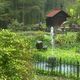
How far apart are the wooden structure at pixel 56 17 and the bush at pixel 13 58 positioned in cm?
4656

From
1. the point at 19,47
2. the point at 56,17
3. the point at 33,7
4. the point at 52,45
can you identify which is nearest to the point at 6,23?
the point at 56,17

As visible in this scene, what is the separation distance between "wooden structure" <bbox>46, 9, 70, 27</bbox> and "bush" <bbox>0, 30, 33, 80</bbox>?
46560 millimetres

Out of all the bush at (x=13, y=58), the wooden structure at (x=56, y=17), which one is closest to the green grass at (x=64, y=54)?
the bush at (x=13, y=58)

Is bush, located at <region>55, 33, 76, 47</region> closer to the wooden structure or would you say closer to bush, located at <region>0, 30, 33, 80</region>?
bush, located at <region>0, 30, 33, 80</region>

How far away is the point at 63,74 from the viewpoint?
688 inches

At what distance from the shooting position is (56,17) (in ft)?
196

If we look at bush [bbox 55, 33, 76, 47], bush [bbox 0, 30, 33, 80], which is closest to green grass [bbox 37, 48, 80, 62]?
bush [bbox 55, 33, 76, 47]

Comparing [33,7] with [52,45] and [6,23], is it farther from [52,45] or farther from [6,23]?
[52,45]

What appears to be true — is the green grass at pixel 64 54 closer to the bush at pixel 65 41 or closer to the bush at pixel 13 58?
the bush at pixel 65 41

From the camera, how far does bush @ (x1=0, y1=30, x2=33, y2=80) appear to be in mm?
10664

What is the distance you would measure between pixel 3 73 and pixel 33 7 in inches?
2281

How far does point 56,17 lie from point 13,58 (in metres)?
48.8

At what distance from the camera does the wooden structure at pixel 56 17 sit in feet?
194

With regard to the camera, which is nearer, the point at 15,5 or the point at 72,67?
the point at 72,67
